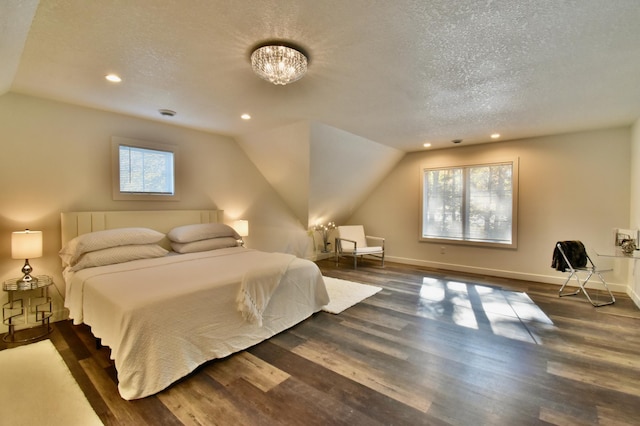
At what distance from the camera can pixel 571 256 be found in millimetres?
3793

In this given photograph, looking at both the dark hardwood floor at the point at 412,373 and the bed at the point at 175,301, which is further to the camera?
the bed at the point at 175,301

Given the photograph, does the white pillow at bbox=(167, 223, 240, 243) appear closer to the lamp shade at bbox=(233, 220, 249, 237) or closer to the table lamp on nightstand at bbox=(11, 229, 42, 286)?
the lamp shade at bbox=(233, 220, 249, 237)

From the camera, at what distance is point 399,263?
6.09 metres

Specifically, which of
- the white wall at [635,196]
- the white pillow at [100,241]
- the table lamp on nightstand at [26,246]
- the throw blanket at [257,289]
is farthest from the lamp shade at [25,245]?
the white wall at [635,196]

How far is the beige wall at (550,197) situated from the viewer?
409cm

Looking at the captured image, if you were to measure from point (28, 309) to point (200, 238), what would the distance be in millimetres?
1810

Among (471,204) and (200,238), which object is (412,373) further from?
(471,204)

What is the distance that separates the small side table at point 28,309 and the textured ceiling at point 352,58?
1.94 meters

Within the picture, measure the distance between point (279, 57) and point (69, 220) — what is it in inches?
118

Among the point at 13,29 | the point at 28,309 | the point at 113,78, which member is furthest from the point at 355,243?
the point at 13,29

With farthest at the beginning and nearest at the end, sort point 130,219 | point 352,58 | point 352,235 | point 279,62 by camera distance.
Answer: point 352,235 < point 130,219 < point 352,58 < point 279,62

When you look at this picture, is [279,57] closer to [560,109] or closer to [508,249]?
[560,109]

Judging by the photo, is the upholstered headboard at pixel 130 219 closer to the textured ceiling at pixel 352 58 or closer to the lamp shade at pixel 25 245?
the lamp shade at pixel 25 245

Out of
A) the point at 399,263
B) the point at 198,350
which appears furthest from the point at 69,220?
the point at 399,263
